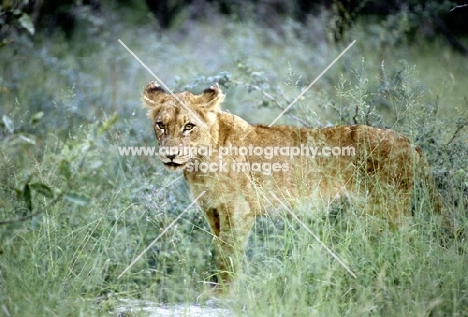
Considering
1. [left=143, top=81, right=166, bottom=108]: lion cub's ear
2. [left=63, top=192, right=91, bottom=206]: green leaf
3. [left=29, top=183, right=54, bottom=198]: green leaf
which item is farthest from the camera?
[left=143, top=81, right=166, bottom=108]: lion cub's ear

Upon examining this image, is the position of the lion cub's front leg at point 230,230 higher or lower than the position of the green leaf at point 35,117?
lower

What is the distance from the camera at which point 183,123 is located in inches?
205

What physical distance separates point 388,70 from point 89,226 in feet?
16.8

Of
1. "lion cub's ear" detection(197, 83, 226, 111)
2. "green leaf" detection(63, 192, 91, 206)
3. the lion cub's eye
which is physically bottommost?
"green leaf" detection(63, 192, 91, 206)

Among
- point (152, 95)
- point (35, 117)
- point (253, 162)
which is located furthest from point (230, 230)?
point (35, 117)

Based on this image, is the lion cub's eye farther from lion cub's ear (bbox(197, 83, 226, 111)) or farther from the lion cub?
lion cub's ear (bbox(197, 83, 226, 111))

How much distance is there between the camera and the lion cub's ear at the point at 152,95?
5.53 m

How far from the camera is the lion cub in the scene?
200 inches

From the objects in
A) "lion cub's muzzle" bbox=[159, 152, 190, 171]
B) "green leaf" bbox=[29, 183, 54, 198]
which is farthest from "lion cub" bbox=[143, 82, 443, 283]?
"green leaf" bbox=[29, 183, 54, 198]

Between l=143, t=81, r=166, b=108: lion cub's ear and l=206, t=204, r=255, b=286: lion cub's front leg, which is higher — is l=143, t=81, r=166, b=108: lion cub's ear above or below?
above

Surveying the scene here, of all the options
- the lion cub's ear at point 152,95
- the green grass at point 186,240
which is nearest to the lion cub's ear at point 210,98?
the lion cub's ear at point 152,95

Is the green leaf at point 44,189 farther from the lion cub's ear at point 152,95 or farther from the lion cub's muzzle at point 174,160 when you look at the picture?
the lion cub's ear at point 152,95

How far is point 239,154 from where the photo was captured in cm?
545

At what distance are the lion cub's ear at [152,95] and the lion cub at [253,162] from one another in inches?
0.5
